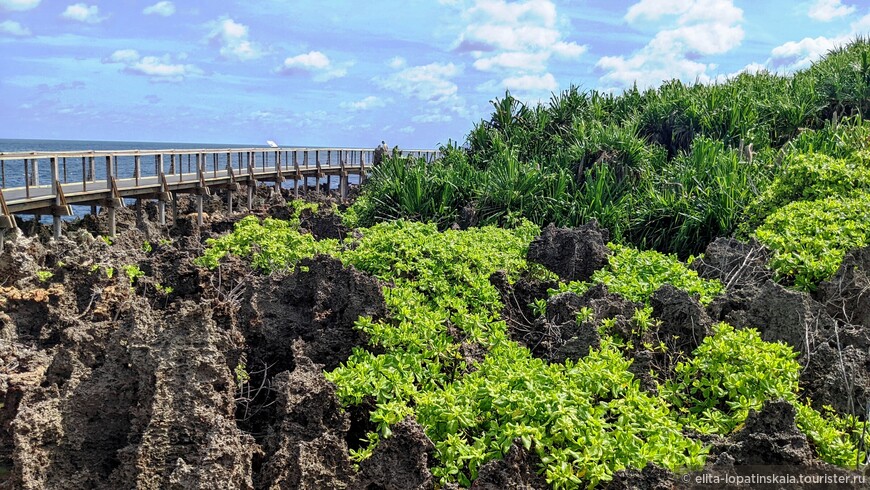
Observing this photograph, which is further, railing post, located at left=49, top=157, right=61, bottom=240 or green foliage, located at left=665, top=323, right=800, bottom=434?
railing post, located at left=49, top=157, right=61, bottom=240

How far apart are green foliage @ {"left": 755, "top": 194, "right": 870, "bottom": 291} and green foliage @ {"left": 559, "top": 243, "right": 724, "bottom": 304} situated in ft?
2.42

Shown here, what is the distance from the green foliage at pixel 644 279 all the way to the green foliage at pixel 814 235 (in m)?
0.74

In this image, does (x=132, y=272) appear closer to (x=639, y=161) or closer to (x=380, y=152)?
(x=639, y=161)

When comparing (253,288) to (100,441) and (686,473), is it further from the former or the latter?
(686,473)

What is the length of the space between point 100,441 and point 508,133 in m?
11.6

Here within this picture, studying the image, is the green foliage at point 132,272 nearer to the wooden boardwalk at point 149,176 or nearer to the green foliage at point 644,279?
A: the green foliage at point 644,279

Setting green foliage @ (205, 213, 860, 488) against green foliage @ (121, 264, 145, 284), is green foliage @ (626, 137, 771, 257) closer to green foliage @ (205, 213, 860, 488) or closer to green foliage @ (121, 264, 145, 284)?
green foliage @ (205, 213, 860, 488)

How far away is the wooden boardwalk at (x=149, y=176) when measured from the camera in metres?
16.7

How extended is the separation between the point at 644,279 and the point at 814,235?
77.5 inches

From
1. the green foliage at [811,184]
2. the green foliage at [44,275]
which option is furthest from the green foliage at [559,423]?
the green foliage at [811,184]

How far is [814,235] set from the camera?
Result: 22.8ft

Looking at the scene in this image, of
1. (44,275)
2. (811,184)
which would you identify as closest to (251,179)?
(44,275)

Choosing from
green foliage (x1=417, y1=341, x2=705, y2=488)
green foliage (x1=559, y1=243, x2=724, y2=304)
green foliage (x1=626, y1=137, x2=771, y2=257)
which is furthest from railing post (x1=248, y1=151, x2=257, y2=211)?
green foliage (x1=417, y1=341, x2=705, y2=488)

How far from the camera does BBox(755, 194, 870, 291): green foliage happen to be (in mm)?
6258
